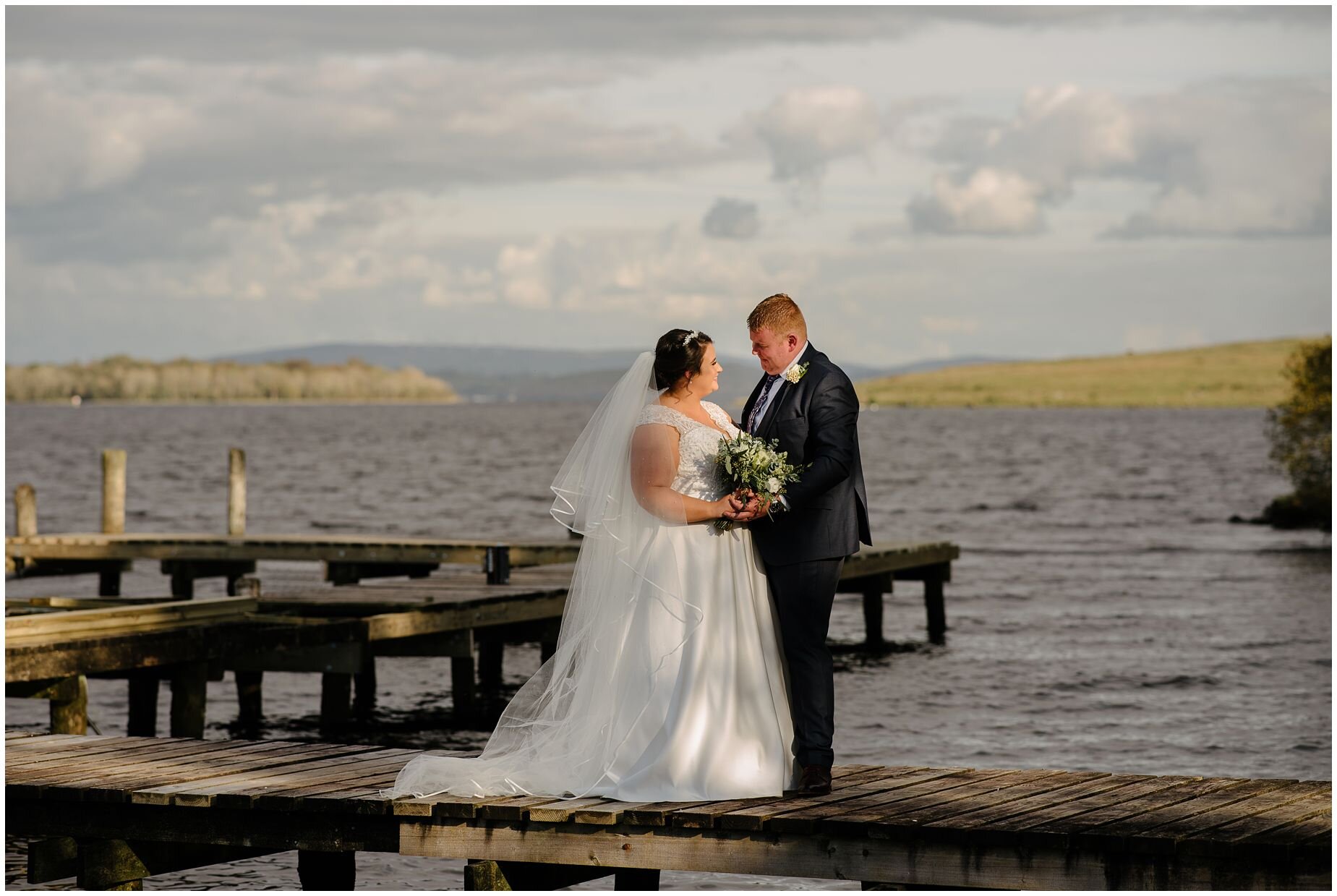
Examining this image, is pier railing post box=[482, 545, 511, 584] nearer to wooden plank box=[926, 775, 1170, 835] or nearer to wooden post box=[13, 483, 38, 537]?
wooden plank box=[926, 775, 1170, 835]

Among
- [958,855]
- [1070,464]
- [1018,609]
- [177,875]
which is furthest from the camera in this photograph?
[1070,464]

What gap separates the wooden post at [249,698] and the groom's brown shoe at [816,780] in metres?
10.9

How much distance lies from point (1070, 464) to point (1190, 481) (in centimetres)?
1499

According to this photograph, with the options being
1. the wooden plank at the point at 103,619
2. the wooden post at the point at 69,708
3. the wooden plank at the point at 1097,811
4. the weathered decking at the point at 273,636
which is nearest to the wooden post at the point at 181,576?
the weathered decking at the point at 273,636

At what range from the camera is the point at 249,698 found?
59.6 feet

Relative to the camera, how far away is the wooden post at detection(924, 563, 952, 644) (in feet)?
87.9

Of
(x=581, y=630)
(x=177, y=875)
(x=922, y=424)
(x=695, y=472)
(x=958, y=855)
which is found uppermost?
(x=922, y=424)

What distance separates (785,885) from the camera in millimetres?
11219

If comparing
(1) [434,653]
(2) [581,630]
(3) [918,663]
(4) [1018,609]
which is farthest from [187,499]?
(2) [581,630]

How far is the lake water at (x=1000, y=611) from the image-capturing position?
1780 cm

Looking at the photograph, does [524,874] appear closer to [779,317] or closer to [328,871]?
[328,871]

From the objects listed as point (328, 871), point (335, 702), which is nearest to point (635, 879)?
point (328, 871)

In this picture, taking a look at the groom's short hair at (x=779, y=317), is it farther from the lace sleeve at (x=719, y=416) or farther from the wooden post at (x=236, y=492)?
the wooden post at (x=236, y=492)

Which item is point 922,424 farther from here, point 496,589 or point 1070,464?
point 496,589
